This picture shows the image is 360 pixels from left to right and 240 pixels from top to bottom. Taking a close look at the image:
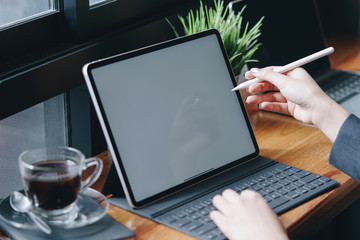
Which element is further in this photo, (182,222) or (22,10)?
(22,10)

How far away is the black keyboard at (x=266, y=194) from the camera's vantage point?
3.23ft

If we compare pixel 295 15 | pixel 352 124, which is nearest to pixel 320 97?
pixel 352 124

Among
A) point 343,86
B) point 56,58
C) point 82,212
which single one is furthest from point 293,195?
point 343,86

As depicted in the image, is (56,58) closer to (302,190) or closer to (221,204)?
(221,204)

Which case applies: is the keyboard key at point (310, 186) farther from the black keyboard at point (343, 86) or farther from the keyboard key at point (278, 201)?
the black keyboard at point (343, 86)

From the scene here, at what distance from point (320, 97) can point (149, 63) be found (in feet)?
1.22

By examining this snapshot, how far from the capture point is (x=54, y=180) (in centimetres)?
93

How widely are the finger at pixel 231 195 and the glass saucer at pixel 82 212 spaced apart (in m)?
0.22

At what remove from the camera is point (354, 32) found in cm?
225

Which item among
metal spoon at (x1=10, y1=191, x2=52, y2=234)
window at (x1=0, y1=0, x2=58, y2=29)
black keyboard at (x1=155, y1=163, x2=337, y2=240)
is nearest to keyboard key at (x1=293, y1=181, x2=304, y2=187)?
black keyboard at (x1=155, y1=163, x2=337, y2=240)

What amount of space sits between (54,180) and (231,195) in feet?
1.07

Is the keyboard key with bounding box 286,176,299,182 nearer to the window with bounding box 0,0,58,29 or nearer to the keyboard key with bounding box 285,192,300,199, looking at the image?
the keyboard key with bounding box 285,192,300,199

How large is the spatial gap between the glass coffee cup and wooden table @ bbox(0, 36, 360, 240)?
9 centimetres

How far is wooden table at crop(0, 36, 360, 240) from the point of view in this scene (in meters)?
1.01
